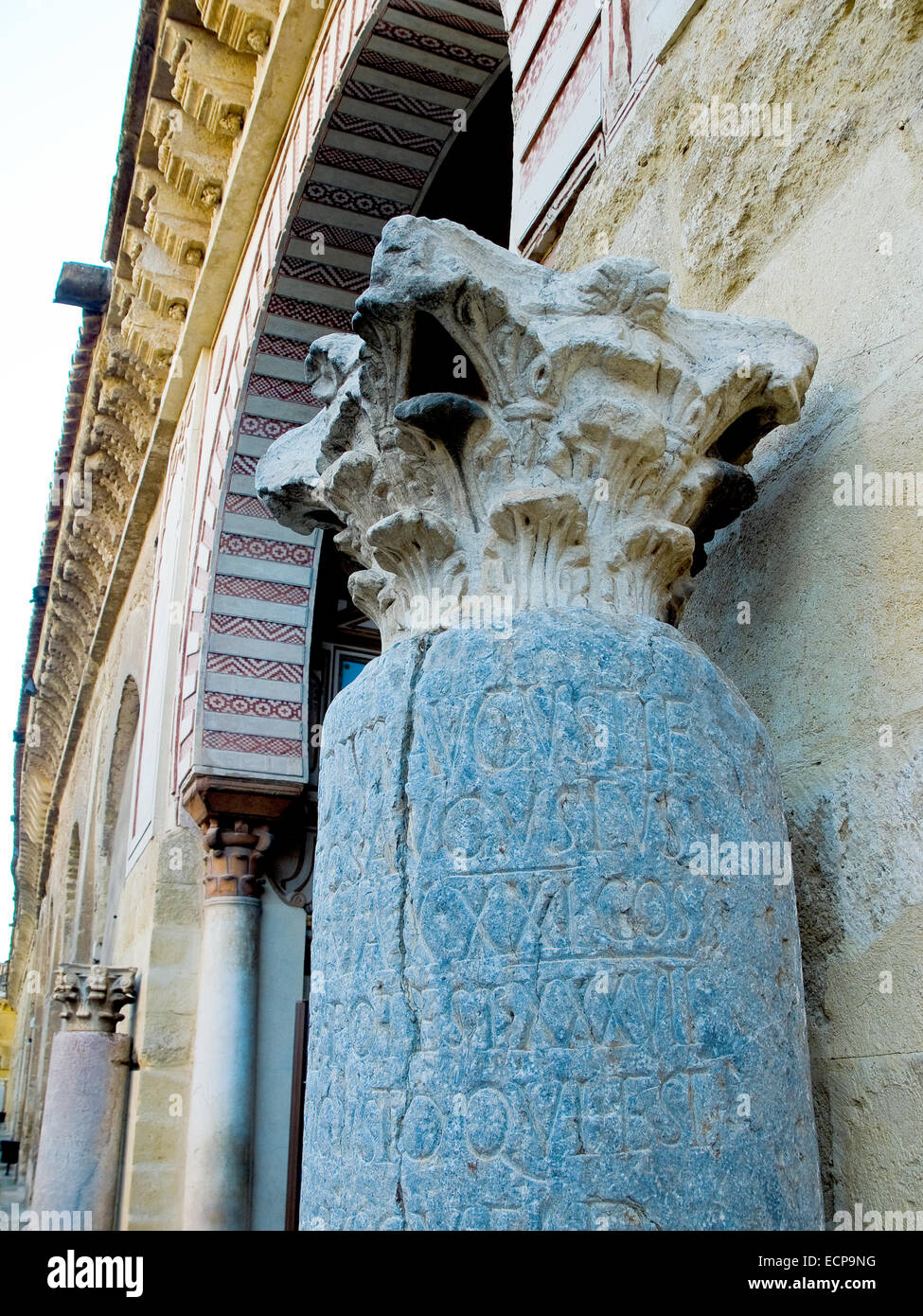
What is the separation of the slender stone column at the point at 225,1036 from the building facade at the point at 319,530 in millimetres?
13

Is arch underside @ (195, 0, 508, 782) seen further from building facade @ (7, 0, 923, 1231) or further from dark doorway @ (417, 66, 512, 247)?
dark doorway @ (417, 66, 512, 247)

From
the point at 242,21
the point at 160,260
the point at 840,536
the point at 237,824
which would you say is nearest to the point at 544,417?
the point at 840,536

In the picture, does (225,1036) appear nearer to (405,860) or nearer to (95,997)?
(95,997)

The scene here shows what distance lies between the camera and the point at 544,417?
4.41ft

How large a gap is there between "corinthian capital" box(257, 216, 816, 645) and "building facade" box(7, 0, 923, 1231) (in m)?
0.08

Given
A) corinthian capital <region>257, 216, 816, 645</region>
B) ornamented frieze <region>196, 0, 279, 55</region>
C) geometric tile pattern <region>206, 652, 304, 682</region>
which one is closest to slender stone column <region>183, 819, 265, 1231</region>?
geometric tile pattern <region>206, 652, 304, 682</region>

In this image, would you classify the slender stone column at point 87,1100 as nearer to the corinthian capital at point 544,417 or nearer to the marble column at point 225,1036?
the marble column at point 225,1036

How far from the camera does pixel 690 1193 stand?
3.34 feet

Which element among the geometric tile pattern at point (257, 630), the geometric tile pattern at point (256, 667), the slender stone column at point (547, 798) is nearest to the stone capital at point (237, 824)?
the geometric tile pattern at point (256, 667)

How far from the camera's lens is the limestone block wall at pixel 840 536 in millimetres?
1184

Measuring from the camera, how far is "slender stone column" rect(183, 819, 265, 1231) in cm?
441

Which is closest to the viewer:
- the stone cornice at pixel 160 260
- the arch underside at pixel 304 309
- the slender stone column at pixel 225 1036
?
the arch underside at pixel 304 309
